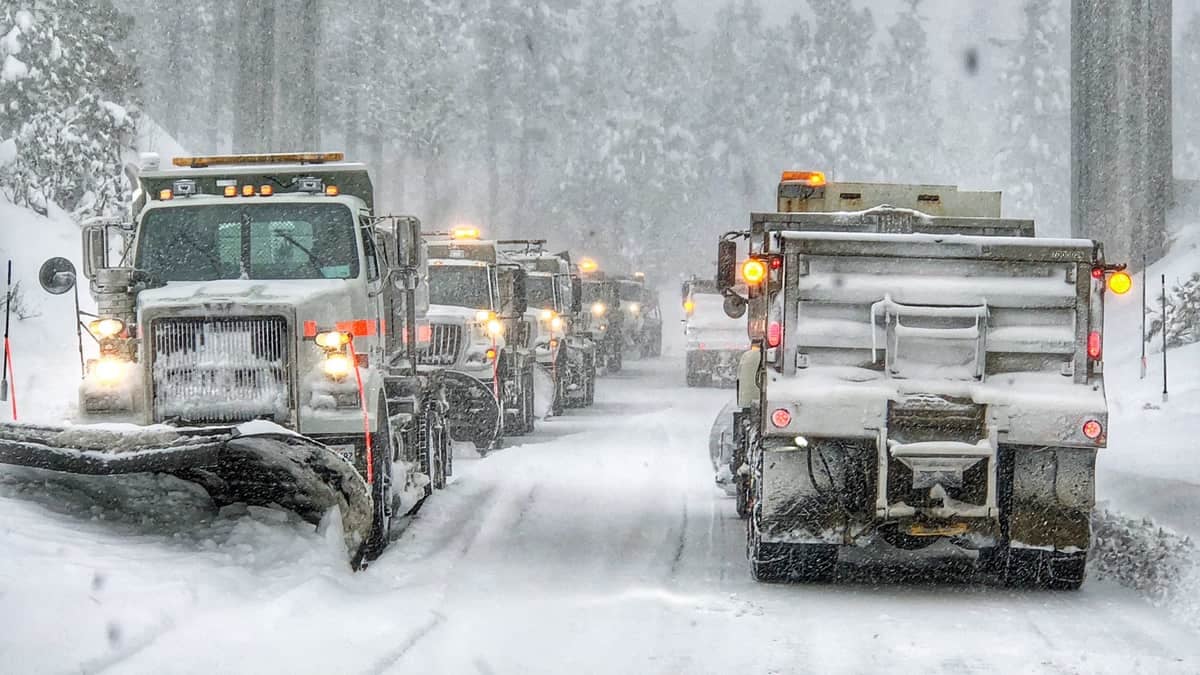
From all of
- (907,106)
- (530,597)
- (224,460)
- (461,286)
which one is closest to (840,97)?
(907,106)

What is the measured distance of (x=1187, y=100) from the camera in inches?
4513

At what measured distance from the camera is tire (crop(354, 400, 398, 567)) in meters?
10.9

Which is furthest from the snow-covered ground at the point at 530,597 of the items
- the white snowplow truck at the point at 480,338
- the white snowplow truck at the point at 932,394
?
the white snowplow truck at the point at 480,338

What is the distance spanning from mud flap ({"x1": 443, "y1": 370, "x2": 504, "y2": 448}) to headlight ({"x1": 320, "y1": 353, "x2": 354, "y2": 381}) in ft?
23.8

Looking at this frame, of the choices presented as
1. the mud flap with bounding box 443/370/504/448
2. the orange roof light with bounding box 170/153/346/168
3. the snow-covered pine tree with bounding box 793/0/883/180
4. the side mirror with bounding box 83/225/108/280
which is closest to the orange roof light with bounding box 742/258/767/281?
the orange roof light with bounding box 170/153/346/168

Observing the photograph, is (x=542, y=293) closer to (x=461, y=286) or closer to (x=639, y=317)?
(x=461, y=286)

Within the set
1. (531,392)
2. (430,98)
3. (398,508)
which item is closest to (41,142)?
(531,392)

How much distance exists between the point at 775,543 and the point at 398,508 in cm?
376

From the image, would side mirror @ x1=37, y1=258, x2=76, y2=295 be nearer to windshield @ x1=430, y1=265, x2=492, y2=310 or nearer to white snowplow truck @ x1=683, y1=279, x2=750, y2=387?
windshield @ x1=430, y1=265, x2=492, y2=310

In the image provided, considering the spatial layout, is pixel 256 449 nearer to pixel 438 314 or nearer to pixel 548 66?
pixel 438 314

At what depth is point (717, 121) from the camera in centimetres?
9700

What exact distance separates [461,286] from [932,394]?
11.9 metres

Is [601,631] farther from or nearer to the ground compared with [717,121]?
nearer to the ground

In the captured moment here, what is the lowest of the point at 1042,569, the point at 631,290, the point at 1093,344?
the point at 1042,569
